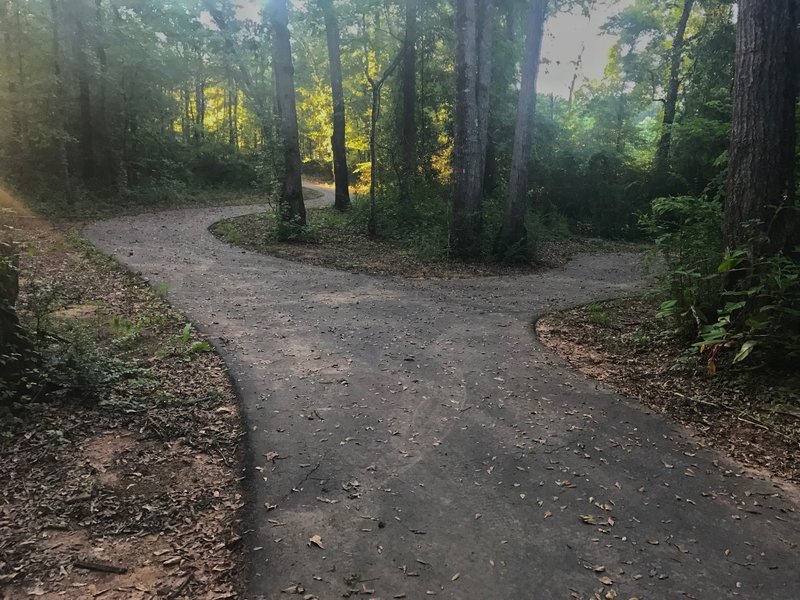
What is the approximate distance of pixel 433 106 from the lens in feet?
63.8

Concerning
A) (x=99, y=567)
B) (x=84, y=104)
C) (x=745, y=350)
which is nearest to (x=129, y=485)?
(x=99, y=567)

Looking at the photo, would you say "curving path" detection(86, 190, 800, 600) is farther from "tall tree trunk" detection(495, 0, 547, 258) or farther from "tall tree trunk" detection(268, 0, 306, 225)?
"tall tree trunk" detection(268, 0, 306, 225)

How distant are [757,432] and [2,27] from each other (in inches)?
852

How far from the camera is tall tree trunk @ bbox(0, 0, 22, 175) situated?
16.6 m

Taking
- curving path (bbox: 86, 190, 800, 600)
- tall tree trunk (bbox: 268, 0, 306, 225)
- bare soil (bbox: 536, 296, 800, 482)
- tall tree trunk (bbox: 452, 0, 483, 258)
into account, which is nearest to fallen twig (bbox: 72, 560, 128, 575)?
curving path (bbox: 86, 190, 800, 600)

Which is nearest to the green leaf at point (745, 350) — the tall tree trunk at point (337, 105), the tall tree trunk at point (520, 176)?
the tall tree trunk at point (520, 176)

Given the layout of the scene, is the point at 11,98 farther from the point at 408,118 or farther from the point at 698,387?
the point at 698,387

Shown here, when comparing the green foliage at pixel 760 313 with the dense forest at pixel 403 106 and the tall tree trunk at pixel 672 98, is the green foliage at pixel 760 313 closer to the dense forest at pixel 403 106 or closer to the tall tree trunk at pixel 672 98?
the dense forest at pixel 403 106

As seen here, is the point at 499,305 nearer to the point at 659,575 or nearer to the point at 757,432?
the point at 757,432

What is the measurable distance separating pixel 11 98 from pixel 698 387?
1988 centimetres

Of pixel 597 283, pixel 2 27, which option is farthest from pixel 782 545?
pixel 2 27

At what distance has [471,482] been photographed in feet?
12.2

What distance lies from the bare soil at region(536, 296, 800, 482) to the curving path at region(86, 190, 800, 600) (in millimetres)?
238

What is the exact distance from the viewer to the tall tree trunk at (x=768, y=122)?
5227 millimetres
